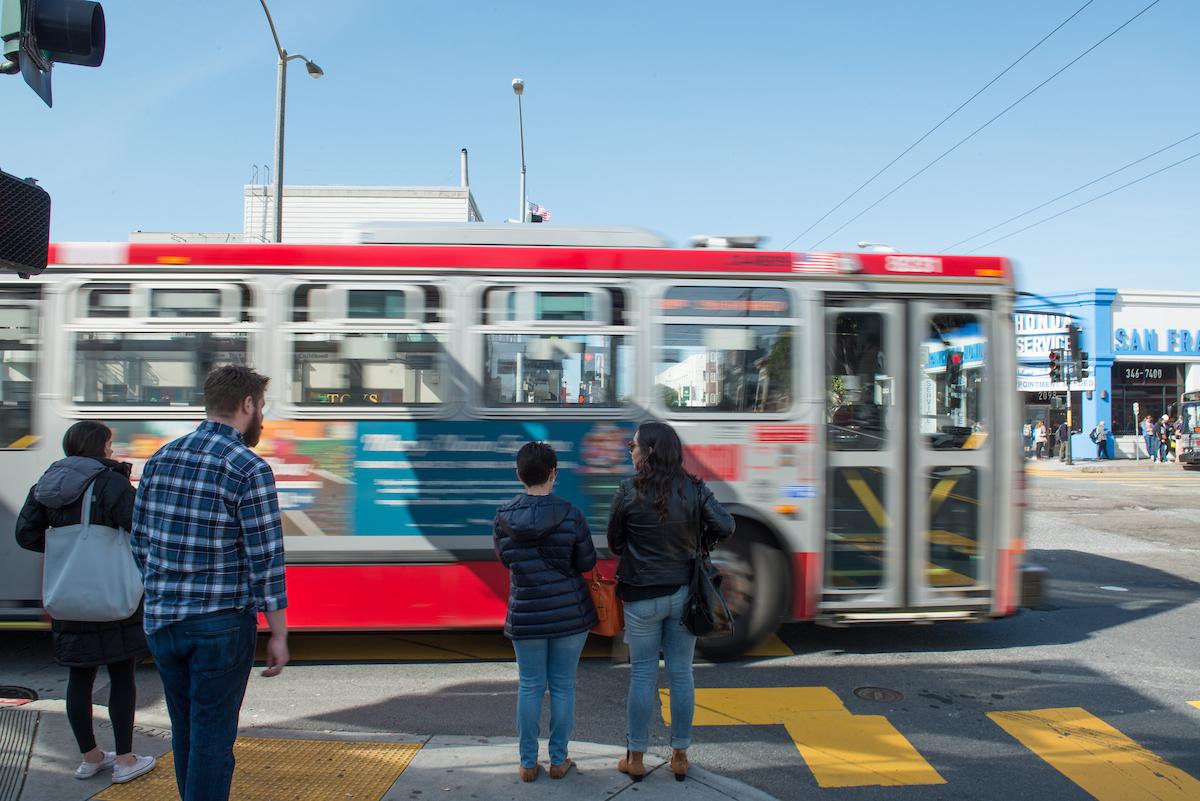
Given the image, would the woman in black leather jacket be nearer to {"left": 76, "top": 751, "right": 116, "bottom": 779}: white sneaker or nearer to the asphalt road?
the asphalt road

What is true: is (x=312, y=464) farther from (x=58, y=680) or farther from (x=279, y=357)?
(x=58, y=680)

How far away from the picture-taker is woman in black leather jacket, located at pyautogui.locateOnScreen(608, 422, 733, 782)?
3.92m

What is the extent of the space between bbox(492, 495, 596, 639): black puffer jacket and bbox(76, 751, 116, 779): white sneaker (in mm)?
2178

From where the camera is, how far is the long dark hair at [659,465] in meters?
3.91

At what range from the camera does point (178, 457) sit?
9.77 ft

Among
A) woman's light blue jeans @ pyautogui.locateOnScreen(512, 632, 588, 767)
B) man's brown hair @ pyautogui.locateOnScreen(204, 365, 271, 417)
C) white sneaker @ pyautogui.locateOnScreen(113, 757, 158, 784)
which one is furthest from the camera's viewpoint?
white sneaker @ pyautogui.locateOnScreen(113, 757, 158, 784)

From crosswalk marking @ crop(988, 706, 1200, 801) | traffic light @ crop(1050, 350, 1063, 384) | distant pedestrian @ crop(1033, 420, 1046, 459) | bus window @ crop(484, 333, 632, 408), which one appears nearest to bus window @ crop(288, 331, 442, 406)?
bus window @ crop(484, 333, 632, 408)

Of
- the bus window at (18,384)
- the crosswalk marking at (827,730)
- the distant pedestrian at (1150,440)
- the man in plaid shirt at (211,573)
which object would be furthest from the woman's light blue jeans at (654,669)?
the distant pedestrian at (1150,440)

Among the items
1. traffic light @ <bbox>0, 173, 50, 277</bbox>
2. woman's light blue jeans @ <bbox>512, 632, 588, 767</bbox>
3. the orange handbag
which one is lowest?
woman's light blue jeans @ <bbox>512, 632, 588, 767</bbox>

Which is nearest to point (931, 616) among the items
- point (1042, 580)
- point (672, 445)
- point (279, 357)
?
point (1042, 580)

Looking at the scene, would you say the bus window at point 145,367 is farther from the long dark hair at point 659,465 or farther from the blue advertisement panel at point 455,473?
the long dark hair at point 659,465

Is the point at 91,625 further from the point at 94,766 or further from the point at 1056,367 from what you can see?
the point at 1056,367

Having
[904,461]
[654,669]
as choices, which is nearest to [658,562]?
[654,669]

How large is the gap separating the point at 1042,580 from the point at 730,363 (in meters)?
3.08
